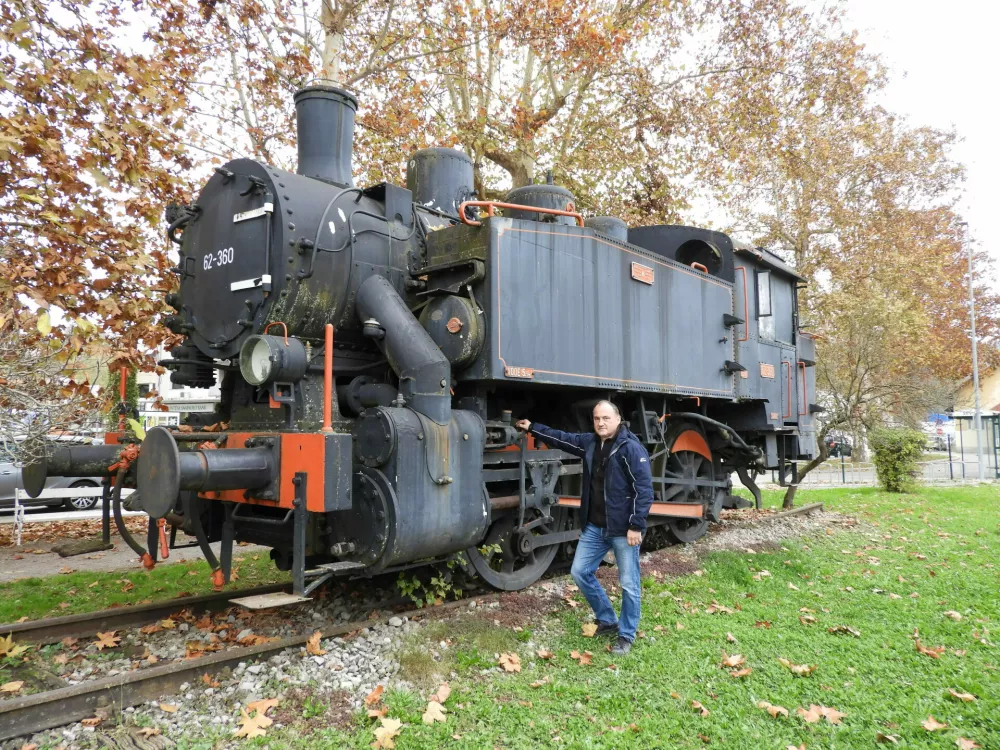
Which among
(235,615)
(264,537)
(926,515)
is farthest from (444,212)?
(926,515)

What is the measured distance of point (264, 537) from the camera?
14.7ft

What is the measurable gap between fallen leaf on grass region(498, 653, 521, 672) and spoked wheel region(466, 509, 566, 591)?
3.50 ft

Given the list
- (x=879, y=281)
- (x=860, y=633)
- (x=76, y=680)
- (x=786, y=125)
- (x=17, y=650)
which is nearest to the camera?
(x=76, y=680)

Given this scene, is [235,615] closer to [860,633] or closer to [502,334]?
[502,334]

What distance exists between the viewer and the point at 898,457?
14.4m

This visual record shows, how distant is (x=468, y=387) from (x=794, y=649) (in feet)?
9.15

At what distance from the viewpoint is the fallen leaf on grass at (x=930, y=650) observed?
4295 mm

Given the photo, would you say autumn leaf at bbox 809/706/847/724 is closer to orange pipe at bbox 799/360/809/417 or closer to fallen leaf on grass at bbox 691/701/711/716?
fallen leaf on grass at bbox 691/701/711/716

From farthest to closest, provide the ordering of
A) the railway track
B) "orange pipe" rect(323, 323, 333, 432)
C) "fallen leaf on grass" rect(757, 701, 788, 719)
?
"orange pipe" rect(323, 323, 333, 432) → "fallen leaf on grass" rect(757, 701, 788, 719) → the railway track

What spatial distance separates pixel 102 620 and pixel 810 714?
4.47m

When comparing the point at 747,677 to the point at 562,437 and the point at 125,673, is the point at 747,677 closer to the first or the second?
the point at 562,437

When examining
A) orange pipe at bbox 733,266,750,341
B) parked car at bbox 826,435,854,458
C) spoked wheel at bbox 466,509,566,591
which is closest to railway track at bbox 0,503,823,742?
spoked wheel at bbox 466,509,566,591

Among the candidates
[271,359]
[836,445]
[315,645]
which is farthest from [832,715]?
[836,445]

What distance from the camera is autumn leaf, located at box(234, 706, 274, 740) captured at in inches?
126
